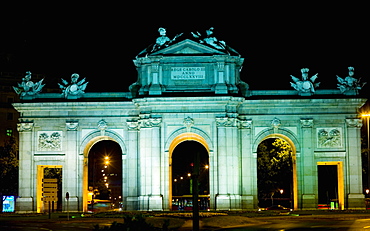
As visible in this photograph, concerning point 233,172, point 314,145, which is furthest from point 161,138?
point 314,145

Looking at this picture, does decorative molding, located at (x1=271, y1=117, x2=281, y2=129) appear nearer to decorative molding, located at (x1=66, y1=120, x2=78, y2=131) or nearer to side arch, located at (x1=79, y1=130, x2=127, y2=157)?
side arch, located at (x1=79, y1=130, x2=127, y2=157)

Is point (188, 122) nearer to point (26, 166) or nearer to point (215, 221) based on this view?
point (26, 166)

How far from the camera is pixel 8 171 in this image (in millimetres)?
88875

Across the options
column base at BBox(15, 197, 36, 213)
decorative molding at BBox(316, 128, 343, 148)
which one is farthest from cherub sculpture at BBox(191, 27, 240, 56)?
column base at BBox(15, 197, 36, 213)

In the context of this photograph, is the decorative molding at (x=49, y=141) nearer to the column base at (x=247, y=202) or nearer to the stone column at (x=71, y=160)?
the stone column at (x=71, y=160)

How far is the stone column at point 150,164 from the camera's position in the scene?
67.2 m

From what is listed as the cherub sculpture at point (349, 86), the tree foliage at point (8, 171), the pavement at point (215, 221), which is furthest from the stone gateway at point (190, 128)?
the tree foliage at point (8, 171)

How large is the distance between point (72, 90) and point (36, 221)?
20.0m

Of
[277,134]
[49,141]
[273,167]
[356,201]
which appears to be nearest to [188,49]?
[277,134]

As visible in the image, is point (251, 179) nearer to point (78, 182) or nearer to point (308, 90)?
point (308, 90)

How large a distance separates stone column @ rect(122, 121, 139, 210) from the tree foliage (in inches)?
966

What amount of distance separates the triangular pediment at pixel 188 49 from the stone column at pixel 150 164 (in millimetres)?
6738

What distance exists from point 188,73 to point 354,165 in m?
18.7

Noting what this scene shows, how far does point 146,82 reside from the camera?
6931 centimetres
